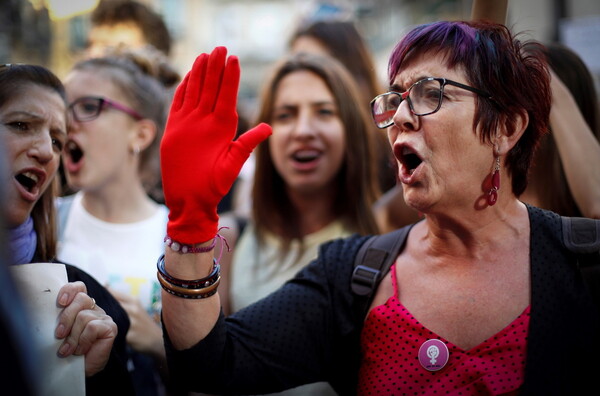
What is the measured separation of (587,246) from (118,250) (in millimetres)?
1947

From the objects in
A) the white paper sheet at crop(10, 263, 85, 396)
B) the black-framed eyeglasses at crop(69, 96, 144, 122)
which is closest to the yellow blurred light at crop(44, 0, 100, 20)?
the black-framed eyeglasses at crop(69, 96, 144, 122)

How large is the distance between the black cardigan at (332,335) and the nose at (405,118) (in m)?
0.48

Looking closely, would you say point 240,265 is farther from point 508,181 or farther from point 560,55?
point 560,55

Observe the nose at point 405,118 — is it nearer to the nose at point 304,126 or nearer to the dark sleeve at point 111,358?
the dark sleeve at point 111,358

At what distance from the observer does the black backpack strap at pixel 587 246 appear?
1740 mm

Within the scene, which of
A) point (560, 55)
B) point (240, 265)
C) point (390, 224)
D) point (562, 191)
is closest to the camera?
point (562, 191)

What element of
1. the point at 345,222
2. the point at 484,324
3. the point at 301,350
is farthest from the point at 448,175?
the point at 345,222

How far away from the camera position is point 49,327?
5.32 ft

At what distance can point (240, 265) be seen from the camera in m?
2.94

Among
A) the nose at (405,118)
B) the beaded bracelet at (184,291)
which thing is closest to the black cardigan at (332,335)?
the beaded bracelet at (184,291)

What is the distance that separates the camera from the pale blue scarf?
1.71 m

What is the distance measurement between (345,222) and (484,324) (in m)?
1.35

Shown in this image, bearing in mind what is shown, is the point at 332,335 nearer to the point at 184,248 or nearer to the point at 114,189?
the point at 184,248

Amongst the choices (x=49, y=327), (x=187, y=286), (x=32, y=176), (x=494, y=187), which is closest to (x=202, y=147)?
(x=187, y=286)
